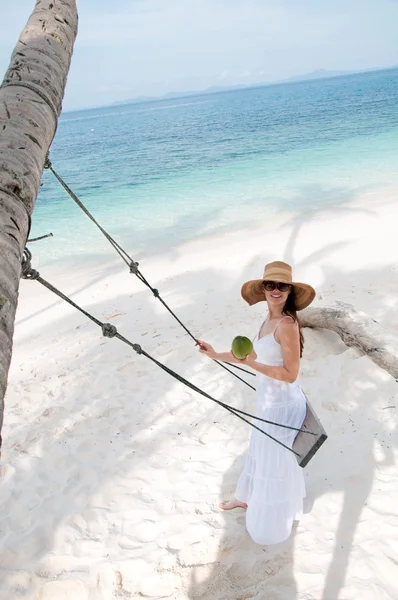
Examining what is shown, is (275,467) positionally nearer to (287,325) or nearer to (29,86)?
(287,325)

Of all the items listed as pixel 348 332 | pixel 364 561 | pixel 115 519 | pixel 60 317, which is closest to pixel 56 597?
pixel 115 519

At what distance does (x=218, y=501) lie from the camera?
3.49 m

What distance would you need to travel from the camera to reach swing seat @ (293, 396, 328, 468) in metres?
2.68

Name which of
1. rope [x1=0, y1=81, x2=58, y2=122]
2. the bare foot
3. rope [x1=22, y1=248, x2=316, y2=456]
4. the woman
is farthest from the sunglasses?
the bare foot

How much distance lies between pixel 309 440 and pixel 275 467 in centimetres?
32

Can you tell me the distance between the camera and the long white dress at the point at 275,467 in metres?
2.90

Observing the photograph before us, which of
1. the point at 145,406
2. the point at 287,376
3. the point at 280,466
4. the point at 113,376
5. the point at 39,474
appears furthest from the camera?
the point at 113,376

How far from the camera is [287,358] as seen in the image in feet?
8.67

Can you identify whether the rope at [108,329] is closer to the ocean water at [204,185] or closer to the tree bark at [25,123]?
the tree bark at [25,123]

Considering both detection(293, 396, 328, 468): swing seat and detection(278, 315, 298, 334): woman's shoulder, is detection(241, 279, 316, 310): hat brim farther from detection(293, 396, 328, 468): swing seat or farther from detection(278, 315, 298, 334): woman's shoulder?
detection(293, 396, 328, 468): swing seat

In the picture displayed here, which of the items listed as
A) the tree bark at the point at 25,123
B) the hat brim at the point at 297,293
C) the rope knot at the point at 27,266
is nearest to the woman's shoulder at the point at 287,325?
the hat brim at the point at 297,293

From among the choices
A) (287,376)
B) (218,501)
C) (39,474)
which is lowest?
(39,474)

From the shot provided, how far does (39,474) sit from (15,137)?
131 inches

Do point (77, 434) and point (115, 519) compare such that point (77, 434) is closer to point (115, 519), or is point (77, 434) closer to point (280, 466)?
point (115, 519)
